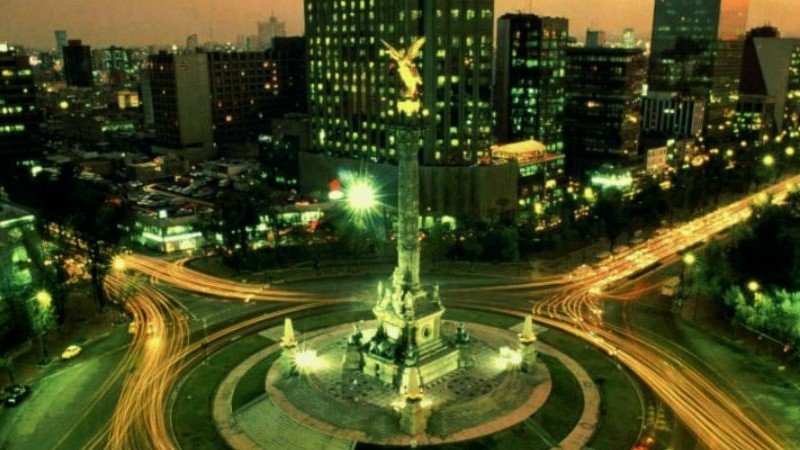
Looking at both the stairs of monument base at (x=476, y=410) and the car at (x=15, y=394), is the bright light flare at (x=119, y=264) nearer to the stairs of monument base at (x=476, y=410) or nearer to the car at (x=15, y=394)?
the car at (x=15, y=394)

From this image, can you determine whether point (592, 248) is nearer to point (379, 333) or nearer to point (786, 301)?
point (786, 301)

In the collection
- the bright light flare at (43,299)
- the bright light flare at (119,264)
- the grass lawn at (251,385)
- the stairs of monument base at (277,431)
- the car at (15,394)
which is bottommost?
the stairs of monument base at (277,431)

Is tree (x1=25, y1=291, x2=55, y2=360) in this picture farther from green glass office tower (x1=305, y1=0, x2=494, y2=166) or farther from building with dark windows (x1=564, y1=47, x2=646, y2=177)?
building with dark windows (x1=564, y1=47, x2=646, y2=177)

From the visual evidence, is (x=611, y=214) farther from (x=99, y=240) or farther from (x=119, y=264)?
(x=99, y=240)

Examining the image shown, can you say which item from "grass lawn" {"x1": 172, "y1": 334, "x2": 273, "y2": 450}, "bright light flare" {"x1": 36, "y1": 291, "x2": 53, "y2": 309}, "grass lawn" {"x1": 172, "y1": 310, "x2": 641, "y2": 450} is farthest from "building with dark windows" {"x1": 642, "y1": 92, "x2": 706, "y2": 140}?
"bright light flare" {"x1": 36, "y1": 291, "x2": 53, "y2": 309}

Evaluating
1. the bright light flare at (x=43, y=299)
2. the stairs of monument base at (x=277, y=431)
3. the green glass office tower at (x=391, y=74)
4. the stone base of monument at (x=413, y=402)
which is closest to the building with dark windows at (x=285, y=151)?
the green glass office tower at (x=391, y=74)

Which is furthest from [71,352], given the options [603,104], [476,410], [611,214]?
[603,104]
